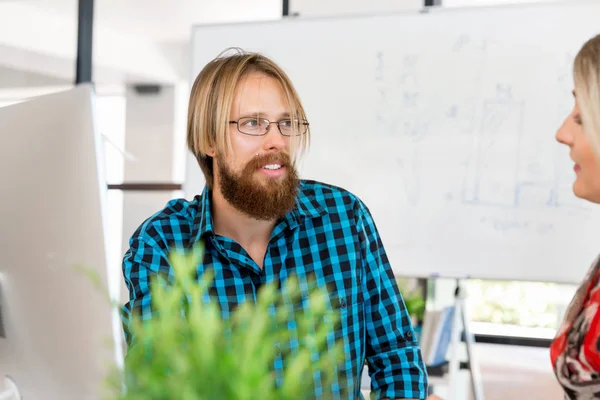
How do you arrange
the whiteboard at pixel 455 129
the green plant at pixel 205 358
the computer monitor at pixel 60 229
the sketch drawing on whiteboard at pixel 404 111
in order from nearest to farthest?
the green plant at pixel 205 358
the computer monitor at pixel 60 229
the whiteboard at pixel 455 129
the sketch drawing on whiteboard at pixel 404 111

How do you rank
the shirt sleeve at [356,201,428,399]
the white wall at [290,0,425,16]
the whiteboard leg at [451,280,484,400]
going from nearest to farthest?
1. the shirt sleeve at [356,201,428,399]
2. the whiteboard leg at [451,280,484,400]
3. the white wall at [290,0,425,16]

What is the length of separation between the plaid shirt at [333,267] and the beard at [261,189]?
0.15 feet

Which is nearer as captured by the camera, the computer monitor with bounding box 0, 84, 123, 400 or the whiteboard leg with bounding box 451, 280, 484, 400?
the computer monitor with bounding box 0, 84, 123, 400

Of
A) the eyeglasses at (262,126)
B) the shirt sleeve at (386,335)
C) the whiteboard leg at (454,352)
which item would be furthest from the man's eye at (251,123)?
the whiteboard leg at (454,352)

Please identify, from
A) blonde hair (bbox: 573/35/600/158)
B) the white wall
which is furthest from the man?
the white wall

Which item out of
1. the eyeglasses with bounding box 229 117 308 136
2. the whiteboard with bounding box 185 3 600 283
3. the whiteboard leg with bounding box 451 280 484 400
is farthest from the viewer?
the whiteboard leg with bounding box 451 280 484 400

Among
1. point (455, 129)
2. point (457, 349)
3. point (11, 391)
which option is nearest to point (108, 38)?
point (455, 129)

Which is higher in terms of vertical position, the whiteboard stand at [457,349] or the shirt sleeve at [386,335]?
the shirt sleeve at [386,335]

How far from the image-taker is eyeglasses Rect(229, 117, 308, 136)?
133 centimetres

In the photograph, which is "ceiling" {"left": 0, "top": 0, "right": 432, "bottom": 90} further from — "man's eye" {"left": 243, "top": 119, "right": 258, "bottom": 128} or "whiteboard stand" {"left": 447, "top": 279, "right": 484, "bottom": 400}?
"man's eye" {"left": 243, "top": 119, "right": 258, "bottom": 128}

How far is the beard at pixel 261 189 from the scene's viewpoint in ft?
4.14

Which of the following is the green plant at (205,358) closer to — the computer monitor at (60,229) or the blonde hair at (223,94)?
the computer monitor at (60,229)

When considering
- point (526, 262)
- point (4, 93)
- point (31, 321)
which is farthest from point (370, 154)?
point (4, 93)

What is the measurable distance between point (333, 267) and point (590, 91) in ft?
1.82
